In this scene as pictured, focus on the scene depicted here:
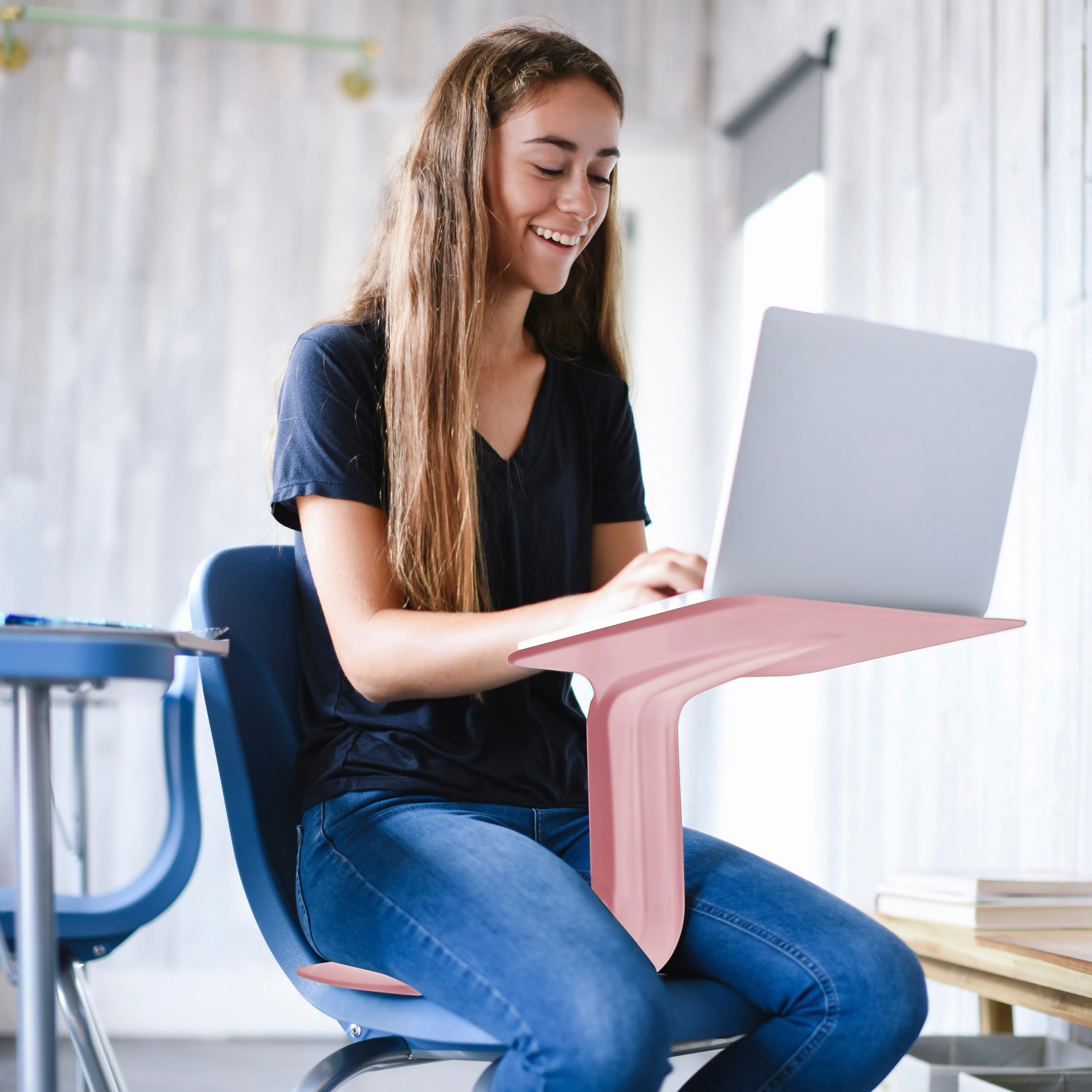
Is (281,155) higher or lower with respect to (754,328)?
higher

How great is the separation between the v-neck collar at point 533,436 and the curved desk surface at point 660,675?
272 millimetres

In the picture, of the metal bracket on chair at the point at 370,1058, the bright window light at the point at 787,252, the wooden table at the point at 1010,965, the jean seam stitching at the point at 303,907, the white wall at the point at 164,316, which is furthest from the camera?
the white wall at the point at 164,316

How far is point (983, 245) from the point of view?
1.66 meters

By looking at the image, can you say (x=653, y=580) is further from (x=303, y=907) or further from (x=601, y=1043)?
(x=303, y=907)

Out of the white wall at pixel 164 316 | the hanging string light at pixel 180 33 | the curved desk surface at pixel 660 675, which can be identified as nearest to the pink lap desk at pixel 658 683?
the curved desk surface at pixel 660 675

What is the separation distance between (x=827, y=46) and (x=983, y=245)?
739 mm

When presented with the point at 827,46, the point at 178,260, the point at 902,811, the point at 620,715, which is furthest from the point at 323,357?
the point at 178,260

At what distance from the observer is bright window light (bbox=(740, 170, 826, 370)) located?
2.27m

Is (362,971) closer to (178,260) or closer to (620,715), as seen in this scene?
(620,715)

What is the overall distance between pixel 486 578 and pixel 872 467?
0.39 meters

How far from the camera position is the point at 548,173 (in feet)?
3.48

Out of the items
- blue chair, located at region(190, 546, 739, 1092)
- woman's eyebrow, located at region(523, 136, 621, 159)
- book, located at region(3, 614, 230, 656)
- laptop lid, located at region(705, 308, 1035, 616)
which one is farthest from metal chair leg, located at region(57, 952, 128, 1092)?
woman's eyebrow, located at region(523, 136, 621, 159)

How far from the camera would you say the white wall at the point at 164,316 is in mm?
2445

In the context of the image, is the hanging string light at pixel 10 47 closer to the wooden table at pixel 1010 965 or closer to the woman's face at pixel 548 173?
the woman's face at pixel 548 173
